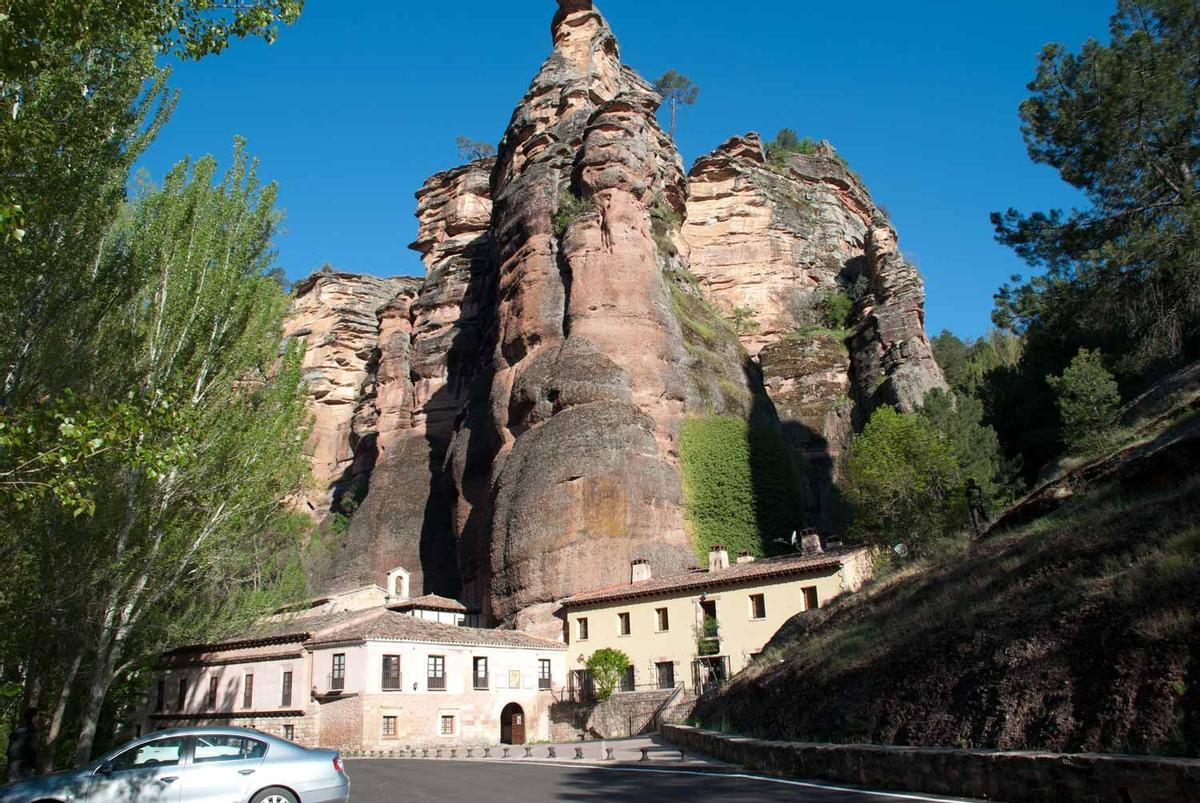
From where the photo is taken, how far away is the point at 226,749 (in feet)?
31.4

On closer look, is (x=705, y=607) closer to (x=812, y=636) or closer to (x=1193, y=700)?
(x=812, y=636)

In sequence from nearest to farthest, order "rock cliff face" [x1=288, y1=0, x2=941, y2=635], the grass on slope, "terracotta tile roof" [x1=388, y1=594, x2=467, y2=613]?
1. the grass on slope
2. "terracotta tile roof" [x1=388, y1=594, x2=467, y2=613]
3. "rock cliff face" [x1=288, y1=0, x2=941, y2=635]

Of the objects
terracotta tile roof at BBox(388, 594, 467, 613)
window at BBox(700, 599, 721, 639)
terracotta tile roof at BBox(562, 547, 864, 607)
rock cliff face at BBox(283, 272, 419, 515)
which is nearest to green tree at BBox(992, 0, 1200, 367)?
terracotta tile roof at BBox(562, 547, 864, 607)

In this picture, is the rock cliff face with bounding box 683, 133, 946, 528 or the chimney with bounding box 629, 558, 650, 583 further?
the rock cliff face with bounding box 683, 133, 946, 528

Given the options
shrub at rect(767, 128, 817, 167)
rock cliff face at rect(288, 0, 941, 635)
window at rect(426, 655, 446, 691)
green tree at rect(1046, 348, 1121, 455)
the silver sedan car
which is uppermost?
shrub at rect(767, 128, 817, 167)

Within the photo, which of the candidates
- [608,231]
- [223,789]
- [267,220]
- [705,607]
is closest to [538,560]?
[705,607]

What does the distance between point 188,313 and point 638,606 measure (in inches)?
882

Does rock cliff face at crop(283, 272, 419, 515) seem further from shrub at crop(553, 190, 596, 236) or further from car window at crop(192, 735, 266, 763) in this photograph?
car window at crop(192, 735, 266, 763)

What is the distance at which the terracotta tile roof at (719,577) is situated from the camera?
102ft

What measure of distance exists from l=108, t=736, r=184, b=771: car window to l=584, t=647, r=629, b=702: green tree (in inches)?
1026

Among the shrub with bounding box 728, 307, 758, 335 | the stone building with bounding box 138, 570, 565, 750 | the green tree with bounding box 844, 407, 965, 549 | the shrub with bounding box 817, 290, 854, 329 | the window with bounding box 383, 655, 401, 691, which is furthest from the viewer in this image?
the shrub with bounding box 728, 307, 758, 335

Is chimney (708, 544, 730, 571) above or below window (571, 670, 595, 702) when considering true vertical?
above

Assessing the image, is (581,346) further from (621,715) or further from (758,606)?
(621,715)

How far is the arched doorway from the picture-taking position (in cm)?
3488
